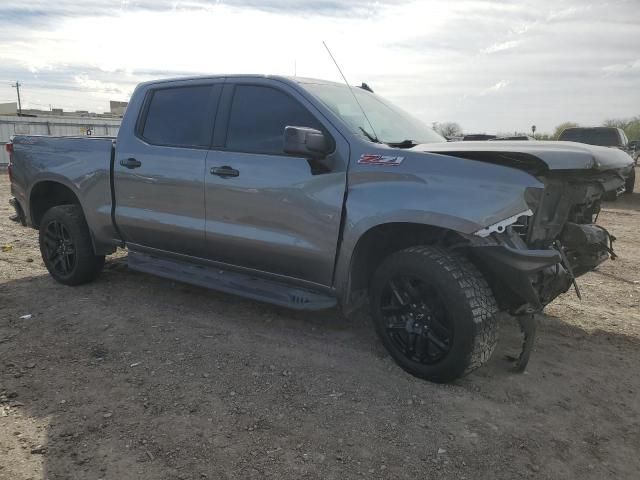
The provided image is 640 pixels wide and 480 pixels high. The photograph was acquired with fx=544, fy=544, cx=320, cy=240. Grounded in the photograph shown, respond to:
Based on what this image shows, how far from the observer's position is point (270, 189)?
3.84 meters

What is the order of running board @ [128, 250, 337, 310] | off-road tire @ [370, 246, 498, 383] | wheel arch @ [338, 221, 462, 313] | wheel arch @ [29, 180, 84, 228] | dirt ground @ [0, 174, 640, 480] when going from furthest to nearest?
wheel arch @ [29, 180, 84, 228], running board @ [128, 250, 337, 310], wheel arch @ [338, 221, 462, 313], off-road tire @ [370, 246, 498, 383], dirt ground @ [0, 174, 640, 480]

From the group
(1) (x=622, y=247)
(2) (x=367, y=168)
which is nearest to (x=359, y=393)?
(2) (x=367, y=168)

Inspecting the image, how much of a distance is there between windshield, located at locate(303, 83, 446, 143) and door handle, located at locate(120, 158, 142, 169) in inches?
65.8

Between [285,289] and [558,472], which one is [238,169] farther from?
[558,472]

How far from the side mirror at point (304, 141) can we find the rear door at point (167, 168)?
42.2 inches

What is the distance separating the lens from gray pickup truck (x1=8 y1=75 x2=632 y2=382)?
3146 mm

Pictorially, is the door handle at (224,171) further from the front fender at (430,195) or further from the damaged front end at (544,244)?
the damaged front end at (544,244)

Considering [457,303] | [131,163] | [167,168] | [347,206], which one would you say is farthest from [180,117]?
[457,303]

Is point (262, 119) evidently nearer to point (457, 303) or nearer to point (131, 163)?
point (131, 163)

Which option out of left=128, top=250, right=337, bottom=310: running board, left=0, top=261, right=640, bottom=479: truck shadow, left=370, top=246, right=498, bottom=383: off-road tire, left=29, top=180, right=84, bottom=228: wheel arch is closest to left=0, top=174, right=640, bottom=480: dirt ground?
left=0, top=261, right=640, bottom=479: truck shadow

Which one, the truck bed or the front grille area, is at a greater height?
the front grille area

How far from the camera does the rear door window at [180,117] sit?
4.37 metres

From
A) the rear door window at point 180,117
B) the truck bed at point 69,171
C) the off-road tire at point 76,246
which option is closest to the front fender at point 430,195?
the rear door window at point 180,117

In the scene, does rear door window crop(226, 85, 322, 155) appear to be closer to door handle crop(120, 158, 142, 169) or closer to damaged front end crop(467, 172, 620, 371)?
door handle crop(120, 158, 142, 169)
